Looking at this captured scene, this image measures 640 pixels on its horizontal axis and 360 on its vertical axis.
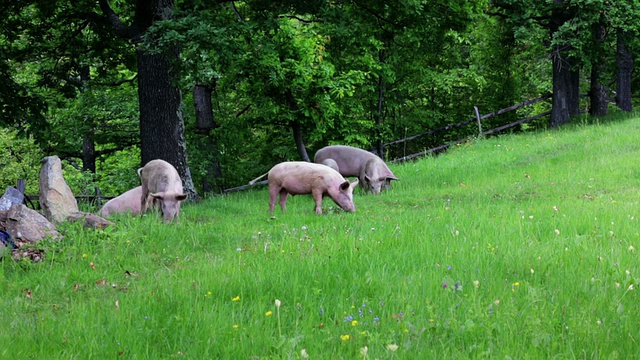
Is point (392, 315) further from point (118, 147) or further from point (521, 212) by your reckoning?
point (118, 147)

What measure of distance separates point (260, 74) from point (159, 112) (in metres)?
5.42

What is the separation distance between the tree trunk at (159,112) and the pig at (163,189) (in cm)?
122

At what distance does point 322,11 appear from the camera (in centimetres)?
1255

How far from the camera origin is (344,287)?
202 inches

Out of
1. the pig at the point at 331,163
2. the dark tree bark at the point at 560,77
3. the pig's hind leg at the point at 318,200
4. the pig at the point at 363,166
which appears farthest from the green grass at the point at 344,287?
the dark tree bark at the point at 560,77

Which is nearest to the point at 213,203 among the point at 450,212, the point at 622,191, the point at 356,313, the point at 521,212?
the point at 450,212

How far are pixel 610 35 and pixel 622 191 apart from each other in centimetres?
1366

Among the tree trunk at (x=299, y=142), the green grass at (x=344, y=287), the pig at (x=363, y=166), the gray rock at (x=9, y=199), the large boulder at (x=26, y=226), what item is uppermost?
the tree trunk at (x=299, y=142)

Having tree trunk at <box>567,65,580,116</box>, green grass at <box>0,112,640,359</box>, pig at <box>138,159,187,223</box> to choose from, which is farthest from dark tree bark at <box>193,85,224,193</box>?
tree trunk at <box>567,65,580,116</box>

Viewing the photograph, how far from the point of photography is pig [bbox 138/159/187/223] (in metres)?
10.5

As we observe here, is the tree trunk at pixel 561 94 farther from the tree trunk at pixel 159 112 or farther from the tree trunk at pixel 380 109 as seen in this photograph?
the tree trunk at pixel 159 112

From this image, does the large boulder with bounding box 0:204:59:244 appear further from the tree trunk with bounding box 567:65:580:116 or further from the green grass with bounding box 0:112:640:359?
the tree trunk with bounding box 567:65:580:116

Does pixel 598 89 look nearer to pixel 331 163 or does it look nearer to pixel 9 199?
pixel 331 163

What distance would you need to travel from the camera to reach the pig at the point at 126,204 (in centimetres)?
1215
